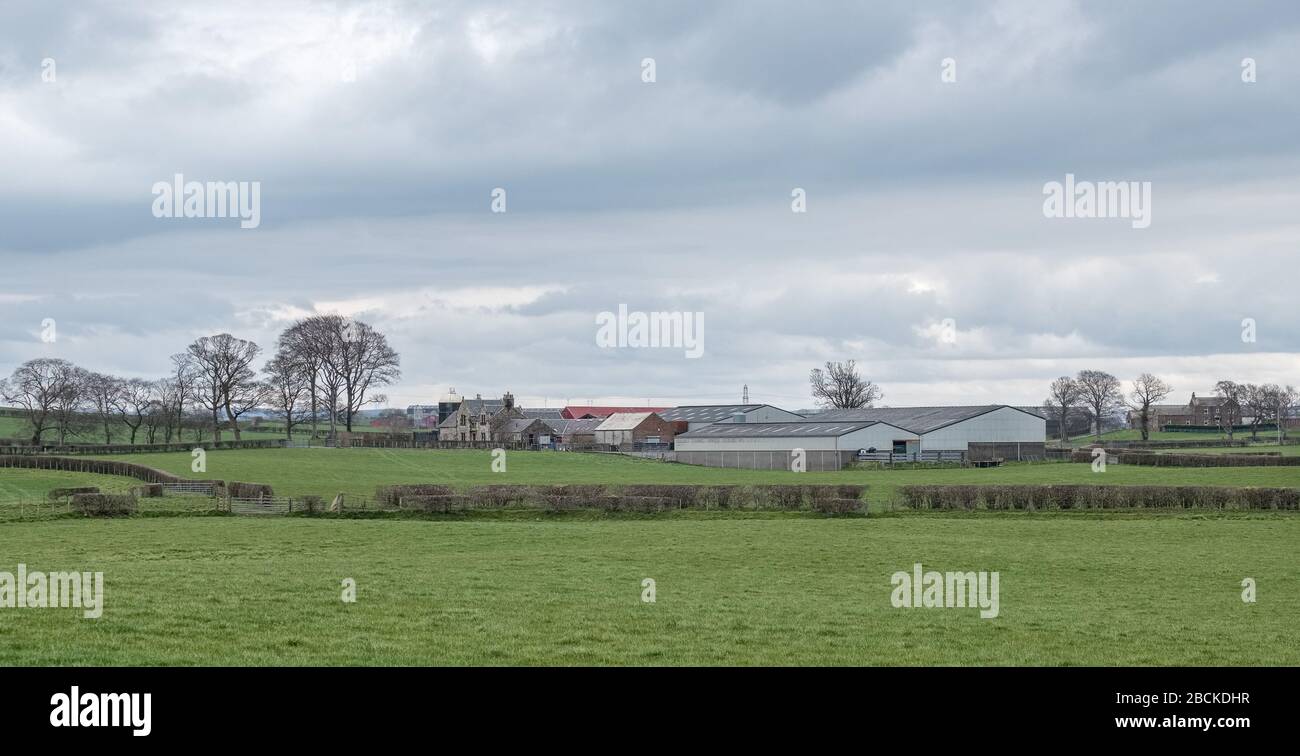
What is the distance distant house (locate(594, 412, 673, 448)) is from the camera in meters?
155

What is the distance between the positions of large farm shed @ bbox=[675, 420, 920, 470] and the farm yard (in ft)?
172

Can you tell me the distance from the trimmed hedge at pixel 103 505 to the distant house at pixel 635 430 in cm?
10090

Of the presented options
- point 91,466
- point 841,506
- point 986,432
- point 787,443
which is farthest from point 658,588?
point 986,432

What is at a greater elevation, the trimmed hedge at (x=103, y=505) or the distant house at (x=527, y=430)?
the distant house at (x=527, y=430)

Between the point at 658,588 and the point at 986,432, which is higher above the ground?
the point at 986,432

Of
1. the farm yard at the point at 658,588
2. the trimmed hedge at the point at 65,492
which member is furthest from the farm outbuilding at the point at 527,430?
the farm yard at the point at 658,588

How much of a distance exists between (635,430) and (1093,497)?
101 metres

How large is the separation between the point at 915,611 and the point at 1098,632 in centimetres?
370

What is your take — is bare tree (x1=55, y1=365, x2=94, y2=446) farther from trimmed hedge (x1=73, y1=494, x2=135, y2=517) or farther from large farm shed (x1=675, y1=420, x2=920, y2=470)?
trimmed hedge (x1=73, y1=494, x2=135, y2=517)

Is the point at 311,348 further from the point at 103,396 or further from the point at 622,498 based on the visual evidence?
the point at 622,498

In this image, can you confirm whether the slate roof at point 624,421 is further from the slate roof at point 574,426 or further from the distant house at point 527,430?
the distant house at point 527,430

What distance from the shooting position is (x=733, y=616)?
2298cm

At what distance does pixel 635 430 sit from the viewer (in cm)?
15612

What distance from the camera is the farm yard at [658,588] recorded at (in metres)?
18.8
